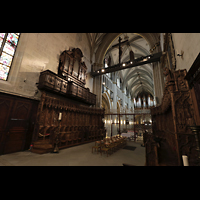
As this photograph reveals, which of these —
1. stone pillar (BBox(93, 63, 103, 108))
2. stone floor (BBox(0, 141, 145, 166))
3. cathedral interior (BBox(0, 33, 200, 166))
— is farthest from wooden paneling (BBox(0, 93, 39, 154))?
stone pillar (BBox(93, 63, 103, 108))

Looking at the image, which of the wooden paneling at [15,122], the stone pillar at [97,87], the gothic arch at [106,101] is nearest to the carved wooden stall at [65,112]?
the wooden paneling at [15,122]

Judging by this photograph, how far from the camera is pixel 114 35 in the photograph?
44.3 feet

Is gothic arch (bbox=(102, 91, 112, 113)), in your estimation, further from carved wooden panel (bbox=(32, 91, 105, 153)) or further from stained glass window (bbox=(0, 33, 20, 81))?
stained glass window (bbox=(0, 33, 20, 81))

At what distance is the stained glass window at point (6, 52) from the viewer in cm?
537

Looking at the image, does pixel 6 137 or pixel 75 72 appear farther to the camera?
pixel 75 72

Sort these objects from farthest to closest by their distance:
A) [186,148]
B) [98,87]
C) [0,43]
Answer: [98,87] → [0,43] → [186,148]

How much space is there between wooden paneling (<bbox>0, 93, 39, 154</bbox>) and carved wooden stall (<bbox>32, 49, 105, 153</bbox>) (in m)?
0.50

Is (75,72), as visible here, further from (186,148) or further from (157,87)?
(186,148)

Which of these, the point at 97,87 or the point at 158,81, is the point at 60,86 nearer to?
the point at 97,87

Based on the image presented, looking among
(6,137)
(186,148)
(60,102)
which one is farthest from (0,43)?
(186,148)

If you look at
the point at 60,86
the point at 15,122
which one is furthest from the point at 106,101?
the point at 15,122

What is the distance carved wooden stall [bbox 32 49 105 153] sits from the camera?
5727 millimetres

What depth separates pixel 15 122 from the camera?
17.1 feet

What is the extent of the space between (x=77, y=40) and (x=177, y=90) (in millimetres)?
11164
